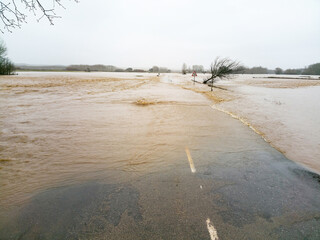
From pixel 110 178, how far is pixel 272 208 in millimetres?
2883

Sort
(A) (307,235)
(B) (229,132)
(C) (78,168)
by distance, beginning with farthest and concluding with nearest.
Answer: (B) (229,132) → (C) (78,168) → (A) (307,235)

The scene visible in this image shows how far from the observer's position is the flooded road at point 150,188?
224 centimetres

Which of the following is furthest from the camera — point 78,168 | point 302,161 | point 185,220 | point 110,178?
point 302,161

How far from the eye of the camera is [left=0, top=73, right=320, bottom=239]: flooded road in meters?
2.24

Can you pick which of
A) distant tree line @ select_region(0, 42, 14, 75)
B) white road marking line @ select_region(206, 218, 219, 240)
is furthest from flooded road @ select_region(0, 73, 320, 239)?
distant tree line @ select_region(0, 42, 14, 75)

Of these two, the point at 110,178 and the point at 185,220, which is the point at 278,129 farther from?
the point at 110,178

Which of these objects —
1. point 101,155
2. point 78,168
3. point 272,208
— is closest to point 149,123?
point 101,155

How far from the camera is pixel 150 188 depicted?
9.95 ft

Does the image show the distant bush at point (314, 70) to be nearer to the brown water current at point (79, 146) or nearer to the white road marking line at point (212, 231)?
the brown water current at point (79, 146)

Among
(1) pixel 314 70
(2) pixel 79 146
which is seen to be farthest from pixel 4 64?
(1) pixel 314 70

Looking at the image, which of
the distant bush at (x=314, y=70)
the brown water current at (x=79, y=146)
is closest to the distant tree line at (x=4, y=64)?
the brown water current at (x=79, y=146)

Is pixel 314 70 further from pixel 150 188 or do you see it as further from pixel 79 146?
pixel 79 146

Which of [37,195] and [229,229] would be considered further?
[37,195]

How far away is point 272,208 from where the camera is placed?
2.60m
